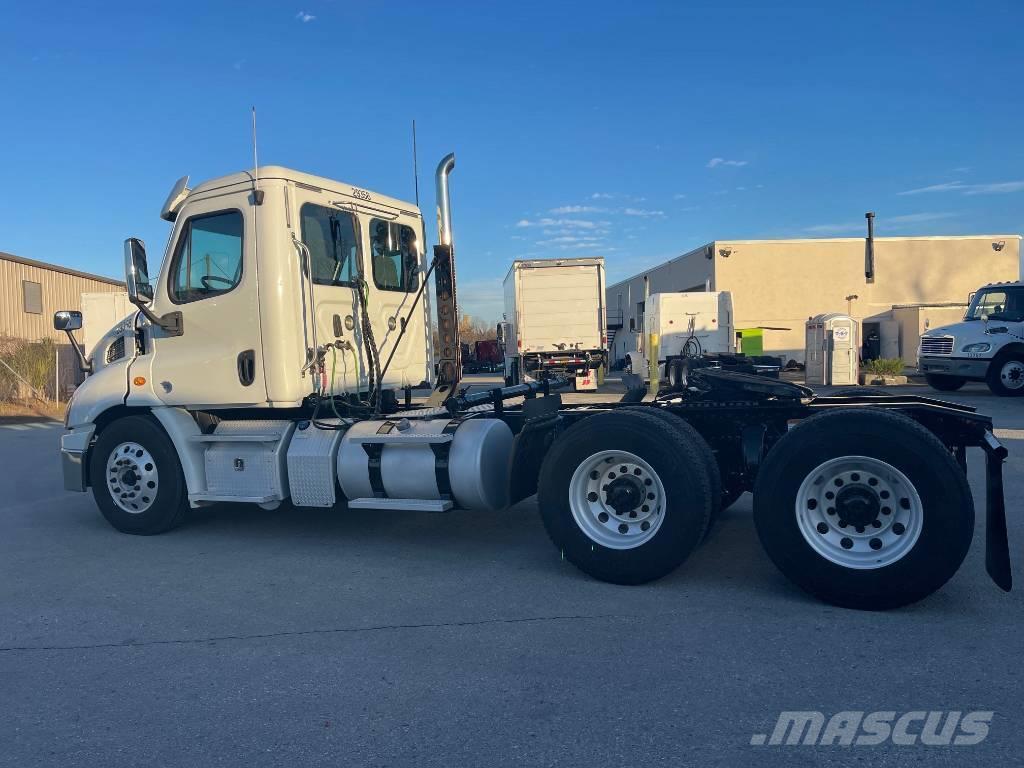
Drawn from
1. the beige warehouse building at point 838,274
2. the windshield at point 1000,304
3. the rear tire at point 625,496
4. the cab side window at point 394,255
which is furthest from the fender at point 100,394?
the beige warehouse building at point 838,274

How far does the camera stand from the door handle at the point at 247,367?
6.53m

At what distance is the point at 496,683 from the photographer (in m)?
3.80

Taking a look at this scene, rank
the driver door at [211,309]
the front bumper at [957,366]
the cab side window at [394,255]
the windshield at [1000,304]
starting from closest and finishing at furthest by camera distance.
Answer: the driver door at [211,309] < the cab side window at [394,255] < the windshield at [1000,304] < the front bumper at [957,366]

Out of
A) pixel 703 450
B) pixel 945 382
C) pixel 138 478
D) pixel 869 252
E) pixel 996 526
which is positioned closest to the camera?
pixel 996 526

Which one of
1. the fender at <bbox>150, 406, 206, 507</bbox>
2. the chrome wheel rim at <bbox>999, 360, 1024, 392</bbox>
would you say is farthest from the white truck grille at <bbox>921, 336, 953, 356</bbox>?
the fender at <bbox>150, 406, 206, 507</bbox>

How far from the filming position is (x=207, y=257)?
6699mm

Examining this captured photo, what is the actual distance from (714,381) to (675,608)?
60.5 inches

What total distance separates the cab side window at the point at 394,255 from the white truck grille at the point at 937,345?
53.1ft

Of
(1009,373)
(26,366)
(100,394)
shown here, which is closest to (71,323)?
(100,394)

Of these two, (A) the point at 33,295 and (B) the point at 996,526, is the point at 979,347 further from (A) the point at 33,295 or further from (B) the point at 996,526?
(A) the point at 33,295

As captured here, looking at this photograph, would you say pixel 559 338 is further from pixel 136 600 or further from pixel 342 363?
pixel 136 600

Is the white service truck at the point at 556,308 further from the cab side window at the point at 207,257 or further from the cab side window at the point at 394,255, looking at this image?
the cab side window at the point at 207,257

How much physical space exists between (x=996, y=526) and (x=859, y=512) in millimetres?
741

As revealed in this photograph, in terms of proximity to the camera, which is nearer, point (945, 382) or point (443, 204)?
point (443, 204)
